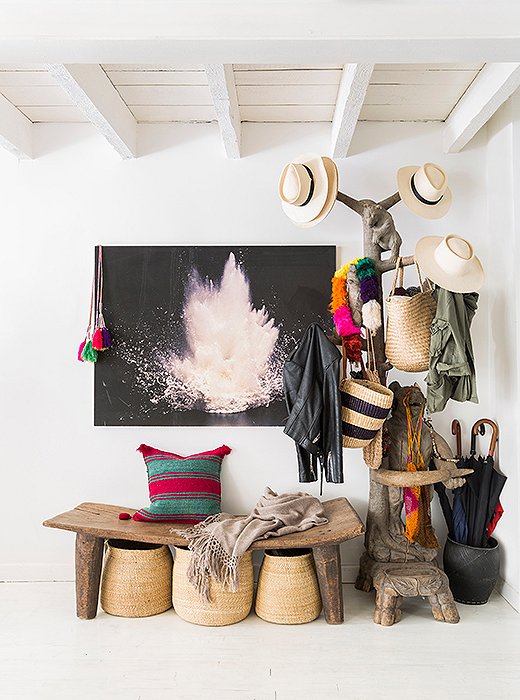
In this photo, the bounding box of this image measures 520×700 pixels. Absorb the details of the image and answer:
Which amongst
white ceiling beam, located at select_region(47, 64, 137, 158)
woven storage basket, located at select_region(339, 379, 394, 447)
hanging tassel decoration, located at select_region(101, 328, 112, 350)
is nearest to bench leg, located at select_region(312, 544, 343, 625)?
woven storage basket, located at select_region(339, 379, 394, 447)

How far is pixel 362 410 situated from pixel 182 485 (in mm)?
1048

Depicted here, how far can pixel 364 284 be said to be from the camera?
11.1 ft

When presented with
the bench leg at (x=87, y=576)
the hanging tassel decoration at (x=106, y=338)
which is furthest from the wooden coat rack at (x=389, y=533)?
the hanging tassel decoration at (x=106, y=338)

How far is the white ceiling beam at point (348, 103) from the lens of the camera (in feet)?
9.76

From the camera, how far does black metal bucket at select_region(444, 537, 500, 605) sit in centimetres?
349

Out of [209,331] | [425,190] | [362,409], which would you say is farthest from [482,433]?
[209,331]

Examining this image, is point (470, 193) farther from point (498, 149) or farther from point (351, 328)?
point (351, 328)

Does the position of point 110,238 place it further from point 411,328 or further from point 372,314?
point 411,328

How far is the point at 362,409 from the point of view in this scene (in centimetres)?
326

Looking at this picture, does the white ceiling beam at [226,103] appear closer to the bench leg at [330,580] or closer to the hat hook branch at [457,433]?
the hat hook branch at [457,433]

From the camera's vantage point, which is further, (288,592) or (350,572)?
(350,572)

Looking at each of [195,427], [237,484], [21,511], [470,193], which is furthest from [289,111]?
[21,511]
